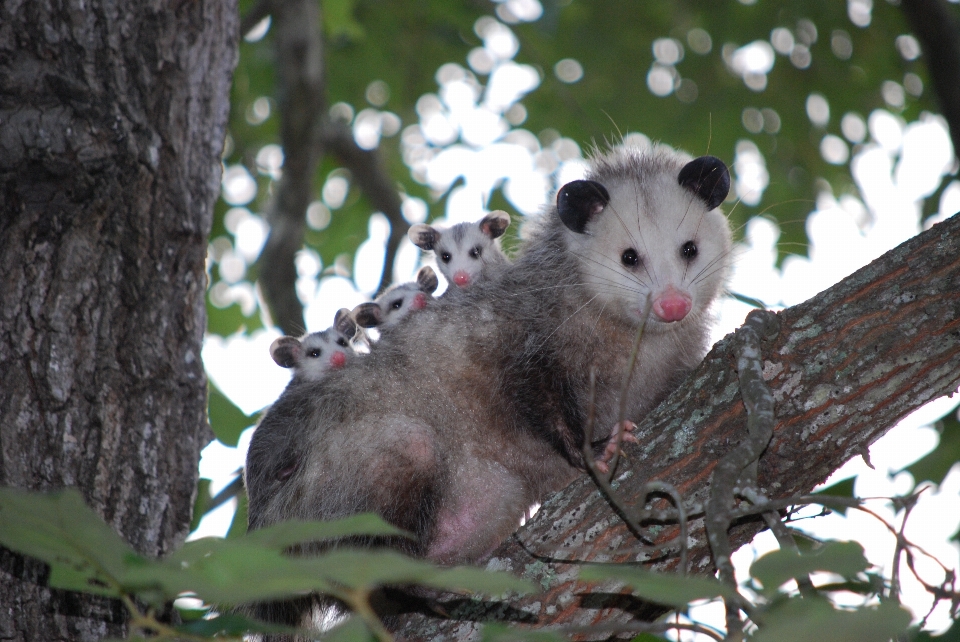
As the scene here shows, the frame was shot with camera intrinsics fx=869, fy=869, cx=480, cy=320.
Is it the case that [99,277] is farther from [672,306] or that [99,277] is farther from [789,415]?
[789,415]

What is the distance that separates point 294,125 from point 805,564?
8.95ft

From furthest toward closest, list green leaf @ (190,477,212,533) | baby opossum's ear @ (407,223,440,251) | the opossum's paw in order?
baby opossum's ear @ (407,223,440,251) < green leaf @ (190,477,212,533) < the opossum's paw

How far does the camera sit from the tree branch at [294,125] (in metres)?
3.15

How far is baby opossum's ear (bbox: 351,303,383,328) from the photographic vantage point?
2.60m

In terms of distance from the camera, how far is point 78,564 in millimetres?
898

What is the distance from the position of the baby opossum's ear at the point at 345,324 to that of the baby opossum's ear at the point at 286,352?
156mm

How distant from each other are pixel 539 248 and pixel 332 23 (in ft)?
4.36

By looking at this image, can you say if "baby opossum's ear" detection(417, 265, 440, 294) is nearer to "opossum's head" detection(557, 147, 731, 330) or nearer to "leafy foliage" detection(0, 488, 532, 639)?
"opossum's head" detection(557, 147, 731, 330)

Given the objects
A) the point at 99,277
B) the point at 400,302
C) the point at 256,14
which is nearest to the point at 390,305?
the point at 400,302

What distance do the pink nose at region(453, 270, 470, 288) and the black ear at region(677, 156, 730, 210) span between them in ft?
2.43

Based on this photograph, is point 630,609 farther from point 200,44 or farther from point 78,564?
point 200,44

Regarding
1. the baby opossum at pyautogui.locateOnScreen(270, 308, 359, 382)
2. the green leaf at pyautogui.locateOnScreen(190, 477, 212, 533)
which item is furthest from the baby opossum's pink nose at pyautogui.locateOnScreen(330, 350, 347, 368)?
the green leaf at pyautogui.locateOnScreen(190, 477, 212, 533)

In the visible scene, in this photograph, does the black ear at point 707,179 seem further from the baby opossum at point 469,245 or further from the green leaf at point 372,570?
the green leaf at point 372,570

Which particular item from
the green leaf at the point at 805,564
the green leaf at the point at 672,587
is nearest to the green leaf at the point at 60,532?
the green leaf at the point at 672,587
